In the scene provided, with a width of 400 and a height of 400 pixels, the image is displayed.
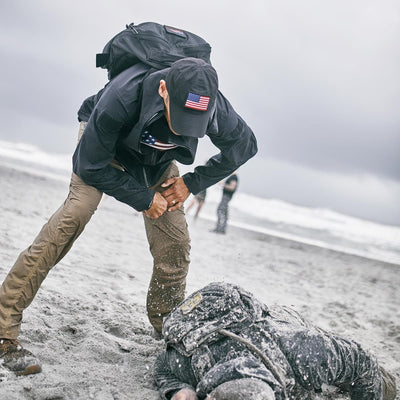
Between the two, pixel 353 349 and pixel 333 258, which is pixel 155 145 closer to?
pixel 353 349

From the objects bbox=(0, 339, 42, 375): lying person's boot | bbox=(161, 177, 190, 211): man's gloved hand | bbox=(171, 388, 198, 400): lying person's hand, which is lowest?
bbox=(0, 339, 42, 375): lying person's boot

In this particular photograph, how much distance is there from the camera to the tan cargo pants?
8.29ft

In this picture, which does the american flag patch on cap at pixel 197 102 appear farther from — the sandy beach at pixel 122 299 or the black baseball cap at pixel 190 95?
the sandy beach at pixel 122 299

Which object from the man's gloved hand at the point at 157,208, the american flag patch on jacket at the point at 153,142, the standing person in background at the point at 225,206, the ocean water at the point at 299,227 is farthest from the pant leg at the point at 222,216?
the american flag patch on jacket at the point at 153,142

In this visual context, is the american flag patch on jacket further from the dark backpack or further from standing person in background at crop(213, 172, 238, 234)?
standing person in background at crop(213, 172, 238, 234)

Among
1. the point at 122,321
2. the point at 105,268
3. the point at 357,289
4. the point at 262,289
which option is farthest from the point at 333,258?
the point at 122,321

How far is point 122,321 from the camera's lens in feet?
11.4

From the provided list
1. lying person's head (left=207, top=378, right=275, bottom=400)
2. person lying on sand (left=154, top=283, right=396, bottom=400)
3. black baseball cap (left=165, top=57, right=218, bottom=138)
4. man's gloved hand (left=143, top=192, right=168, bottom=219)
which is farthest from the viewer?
man's gloved hand (left=143, top=192, right=168, bottom=219)

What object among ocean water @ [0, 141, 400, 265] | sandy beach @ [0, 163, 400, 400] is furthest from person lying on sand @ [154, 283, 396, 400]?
ocean water @ [0, 141, 400, 265]

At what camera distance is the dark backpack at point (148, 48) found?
2568 mm

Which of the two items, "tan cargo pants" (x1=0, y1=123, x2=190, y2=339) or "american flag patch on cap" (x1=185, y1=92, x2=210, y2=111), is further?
"tan cargo pants" (x1=0, y1=123, x2=190, y2=339)

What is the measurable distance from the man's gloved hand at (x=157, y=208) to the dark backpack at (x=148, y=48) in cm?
84

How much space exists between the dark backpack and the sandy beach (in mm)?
1815

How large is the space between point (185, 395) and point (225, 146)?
1.63 m
